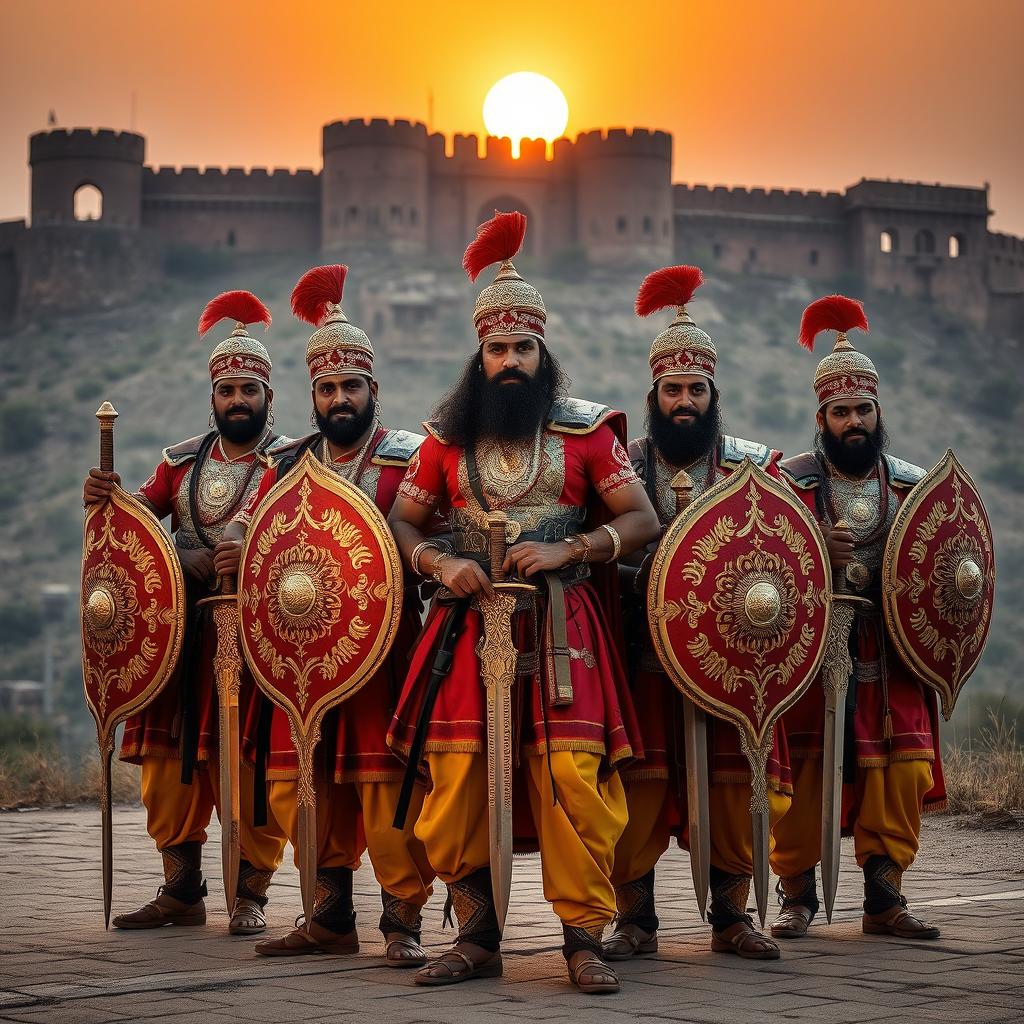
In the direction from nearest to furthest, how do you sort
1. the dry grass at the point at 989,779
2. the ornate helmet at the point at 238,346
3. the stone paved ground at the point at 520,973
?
1. the stone paved ground at the point at 520,973
2. the ornate helmet at the point at 238,346
3. the dry grass at the point at 989,779

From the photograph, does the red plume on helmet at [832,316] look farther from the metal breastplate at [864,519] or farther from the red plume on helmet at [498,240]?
the red plume on helmet at [498,240]

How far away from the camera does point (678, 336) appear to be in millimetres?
5594

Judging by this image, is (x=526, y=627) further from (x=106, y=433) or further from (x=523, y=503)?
(x=106, y=433)

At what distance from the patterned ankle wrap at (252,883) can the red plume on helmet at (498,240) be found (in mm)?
1890

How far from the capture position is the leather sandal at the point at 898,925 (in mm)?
5238

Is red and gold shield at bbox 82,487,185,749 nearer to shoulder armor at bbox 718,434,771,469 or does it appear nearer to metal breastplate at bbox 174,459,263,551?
metal breastplate at bbox 174,459,263,551

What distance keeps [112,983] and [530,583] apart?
143 centimetres

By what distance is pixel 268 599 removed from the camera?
5148mm

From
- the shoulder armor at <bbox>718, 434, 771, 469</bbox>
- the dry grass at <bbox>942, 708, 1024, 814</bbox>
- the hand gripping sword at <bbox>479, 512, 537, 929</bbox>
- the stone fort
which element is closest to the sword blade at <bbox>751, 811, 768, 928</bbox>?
the hand gripping sword at <bbox>479, 512, 537, 929</bbox>

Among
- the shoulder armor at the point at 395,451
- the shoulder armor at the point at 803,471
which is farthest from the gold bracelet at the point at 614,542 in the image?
the shoulder armor at the point at 803,471

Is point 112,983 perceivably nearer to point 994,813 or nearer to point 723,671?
point 723,671

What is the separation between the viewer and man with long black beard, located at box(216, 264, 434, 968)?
16.8ft

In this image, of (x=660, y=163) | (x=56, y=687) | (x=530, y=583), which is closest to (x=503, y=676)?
(x=530, y=583)

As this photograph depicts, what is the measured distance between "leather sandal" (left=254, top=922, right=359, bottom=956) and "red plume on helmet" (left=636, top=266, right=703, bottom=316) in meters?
2.06
